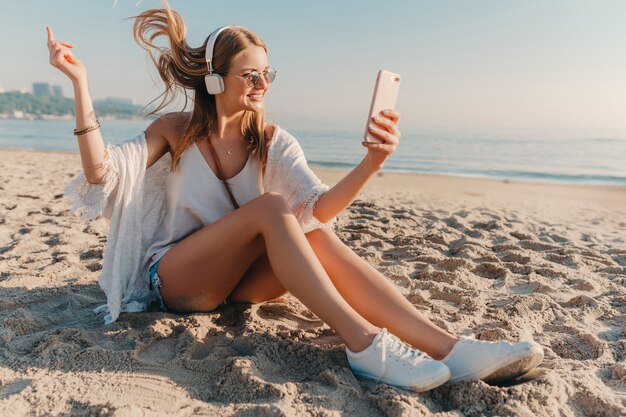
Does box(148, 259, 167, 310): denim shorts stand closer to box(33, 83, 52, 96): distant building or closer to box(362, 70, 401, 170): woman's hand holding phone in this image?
box(362, 70, 401, 170): woman's hand holding phone

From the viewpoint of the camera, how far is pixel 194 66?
278 centimetres

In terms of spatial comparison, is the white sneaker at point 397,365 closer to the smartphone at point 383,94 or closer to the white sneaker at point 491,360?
the white sneaker at point 491,360

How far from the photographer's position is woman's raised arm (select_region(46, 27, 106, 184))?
2230 mm

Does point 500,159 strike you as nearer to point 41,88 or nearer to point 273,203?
point 273,203

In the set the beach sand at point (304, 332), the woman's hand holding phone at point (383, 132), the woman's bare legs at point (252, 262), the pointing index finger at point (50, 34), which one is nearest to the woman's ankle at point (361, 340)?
the woman's bare legs at point (252, 262)

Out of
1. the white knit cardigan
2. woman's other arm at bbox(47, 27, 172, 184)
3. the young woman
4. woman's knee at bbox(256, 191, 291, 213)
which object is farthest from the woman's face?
woman's other arm at bbox(47, 27, 172, 184)

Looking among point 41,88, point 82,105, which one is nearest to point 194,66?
point 82,105

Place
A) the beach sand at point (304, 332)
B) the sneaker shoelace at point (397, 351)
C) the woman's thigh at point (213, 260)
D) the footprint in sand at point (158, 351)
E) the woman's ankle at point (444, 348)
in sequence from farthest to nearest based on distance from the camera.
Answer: the woman's thigh at point (213, 260) < the footprint in sand at point (158, 351) < the woman's ankle at point (444, 348) < the sneaker shoelace at point (397, 351) < the beach sand at point (304, 332)

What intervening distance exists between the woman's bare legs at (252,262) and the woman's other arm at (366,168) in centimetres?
28

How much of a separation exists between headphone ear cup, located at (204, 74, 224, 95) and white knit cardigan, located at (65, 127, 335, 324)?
388mm

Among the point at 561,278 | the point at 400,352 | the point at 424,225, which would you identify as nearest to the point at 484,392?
the point at 400,352

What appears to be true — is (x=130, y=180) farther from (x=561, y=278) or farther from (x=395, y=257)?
(x=561, y=278)

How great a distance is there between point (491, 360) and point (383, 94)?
1.21 m

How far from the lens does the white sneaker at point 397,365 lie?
199 cm
